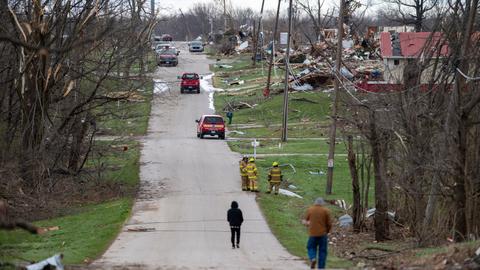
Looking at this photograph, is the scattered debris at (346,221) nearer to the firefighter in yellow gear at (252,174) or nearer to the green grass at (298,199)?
the green grass at (298,199)

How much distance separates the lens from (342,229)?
27.6 m

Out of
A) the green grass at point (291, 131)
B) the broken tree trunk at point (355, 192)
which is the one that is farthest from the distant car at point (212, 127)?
the broken tree trunk at point (355, 192)

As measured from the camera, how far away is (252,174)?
32844 mm

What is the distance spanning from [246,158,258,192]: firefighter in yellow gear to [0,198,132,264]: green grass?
15.3ft

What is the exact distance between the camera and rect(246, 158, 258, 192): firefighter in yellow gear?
32.6 metres

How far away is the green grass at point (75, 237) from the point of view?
67.3ft

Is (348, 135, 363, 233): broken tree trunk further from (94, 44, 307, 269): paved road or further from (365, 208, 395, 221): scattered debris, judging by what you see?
(94, 44, 307, 269): paved road

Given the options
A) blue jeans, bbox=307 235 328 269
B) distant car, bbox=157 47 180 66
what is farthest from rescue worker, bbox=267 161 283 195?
distant car, bbox=157 47 180 66

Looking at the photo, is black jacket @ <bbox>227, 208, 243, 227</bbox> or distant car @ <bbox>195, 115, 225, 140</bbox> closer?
black jacket @ <bbox>227, 208, 243, 227</bbox>

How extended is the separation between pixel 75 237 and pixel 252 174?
392 inches

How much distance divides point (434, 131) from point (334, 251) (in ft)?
15.6

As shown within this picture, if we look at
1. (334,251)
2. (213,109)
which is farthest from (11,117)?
(213,109)

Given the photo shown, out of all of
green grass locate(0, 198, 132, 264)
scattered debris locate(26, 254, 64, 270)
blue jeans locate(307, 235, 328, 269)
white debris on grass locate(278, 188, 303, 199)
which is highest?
scattered debris locate(26, 254, 64, 270)

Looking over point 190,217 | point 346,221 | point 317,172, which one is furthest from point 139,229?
point 317,172
